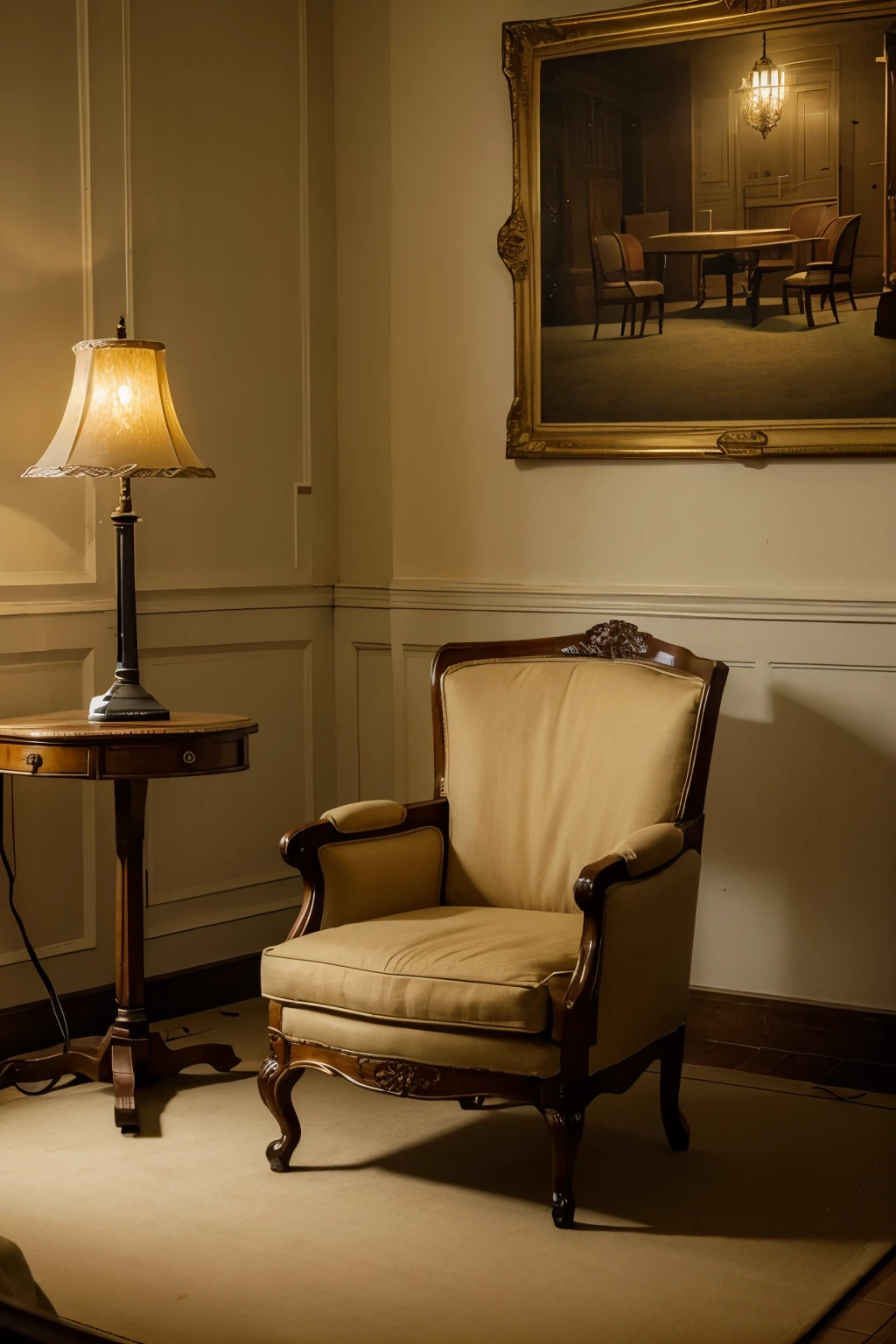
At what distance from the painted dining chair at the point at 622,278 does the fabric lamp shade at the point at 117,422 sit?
3.88 ft

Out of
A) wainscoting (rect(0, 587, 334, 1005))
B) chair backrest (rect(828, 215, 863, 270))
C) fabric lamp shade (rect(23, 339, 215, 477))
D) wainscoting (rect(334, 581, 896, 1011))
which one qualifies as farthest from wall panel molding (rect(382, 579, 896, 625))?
fabric lamp shade (rect(23, 339, 215, 477))

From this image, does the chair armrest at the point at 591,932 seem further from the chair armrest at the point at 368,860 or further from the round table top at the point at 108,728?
the round table top at the point at 108,728

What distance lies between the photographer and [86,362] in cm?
331

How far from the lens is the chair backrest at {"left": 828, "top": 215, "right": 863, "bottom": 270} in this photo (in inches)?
137

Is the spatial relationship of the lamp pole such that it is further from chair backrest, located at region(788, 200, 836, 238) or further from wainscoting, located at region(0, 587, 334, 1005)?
chair backrest, located at region(788, 200, 836, 238)

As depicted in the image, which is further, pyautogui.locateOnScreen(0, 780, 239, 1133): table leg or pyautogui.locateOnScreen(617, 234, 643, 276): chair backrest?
pyautogui.locateOnScreen(617, 234, 643, 276): chair backrest

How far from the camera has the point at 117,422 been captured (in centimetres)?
326

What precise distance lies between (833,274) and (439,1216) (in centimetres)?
229

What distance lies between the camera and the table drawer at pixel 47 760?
10.3 ft

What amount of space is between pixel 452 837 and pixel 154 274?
5.54 ft

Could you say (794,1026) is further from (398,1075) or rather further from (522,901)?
(398,1075)

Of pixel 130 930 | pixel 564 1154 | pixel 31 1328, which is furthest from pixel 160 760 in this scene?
pixel 31 1328

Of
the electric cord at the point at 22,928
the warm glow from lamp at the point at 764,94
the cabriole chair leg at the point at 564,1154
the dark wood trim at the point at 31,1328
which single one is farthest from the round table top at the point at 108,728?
the dark wood trim at the point at 31,1328

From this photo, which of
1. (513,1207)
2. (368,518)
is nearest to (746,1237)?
(513,1207)
